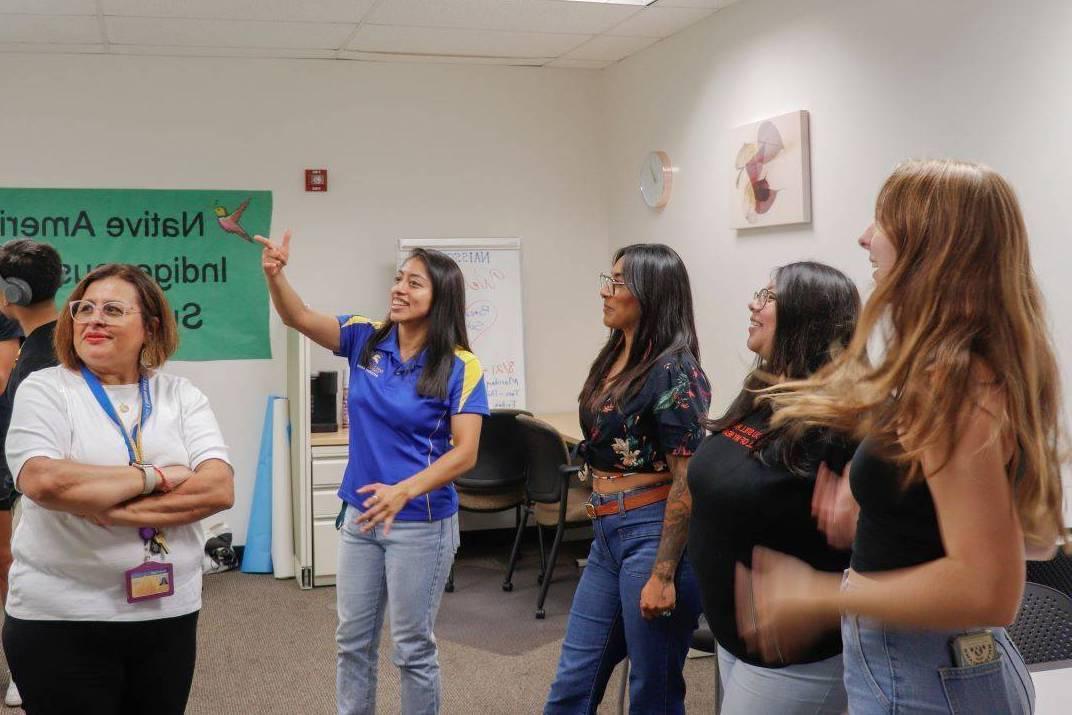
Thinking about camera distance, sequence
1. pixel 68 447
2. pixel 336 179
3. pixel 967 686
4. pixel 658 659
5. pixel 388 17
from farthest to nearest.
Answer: pixel 336 179 < pixel 388 17 < pixel 658 659 < pixel 68 447 < pixel 967 686

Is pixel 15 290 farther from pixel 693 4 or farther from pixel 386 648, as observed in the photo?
pixel 693 4

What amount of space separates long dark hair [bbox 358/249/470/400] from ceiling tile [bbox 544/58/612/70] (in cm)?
319

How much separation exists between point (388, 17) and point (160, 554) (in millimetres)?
3268

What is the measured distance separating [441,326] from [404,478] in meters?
0.40

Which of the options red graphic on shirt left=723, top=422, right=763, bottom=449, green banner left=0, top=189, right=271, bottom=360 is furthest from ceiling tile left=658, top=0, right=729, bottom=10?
red graphic on shirt left=723, top=422, right=763, bottom=449

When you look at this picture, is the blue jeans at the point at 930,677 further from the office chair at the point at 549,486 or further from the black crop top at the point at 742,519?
the office chair at the point at 549,486

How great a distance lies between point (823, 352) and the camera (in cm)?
196

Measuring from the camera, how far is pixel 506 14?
4641 millimetres

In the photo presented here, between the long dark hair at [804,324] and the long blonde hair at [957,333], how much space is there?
64 centimetres

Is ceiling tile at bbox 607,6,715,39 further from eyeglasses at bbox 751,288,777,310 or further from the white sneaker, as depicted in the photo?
the white sneaker

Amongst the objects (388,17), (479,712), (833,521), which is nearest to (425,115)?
(388,17)

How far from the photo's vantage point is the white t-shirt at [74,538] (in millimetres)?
1891

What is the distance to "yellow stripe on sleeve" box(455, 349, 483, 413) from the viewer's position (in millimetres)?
2627

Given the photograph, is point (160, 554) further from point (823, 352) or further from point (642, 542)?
point (823, 352)
